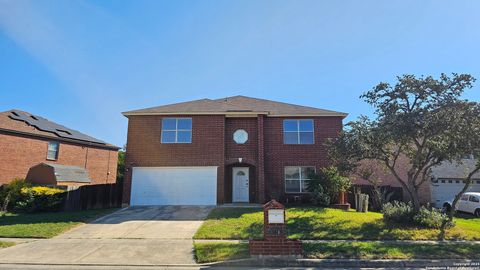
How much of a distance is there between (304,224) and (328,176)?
18.4ft

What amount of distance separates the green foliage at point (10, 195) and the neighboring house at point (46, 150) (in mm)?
2794

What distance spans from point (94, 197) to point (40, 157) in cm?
823

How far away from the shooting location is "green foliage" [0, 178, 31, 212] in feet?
55.4

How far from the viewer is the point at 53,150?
78.1ft

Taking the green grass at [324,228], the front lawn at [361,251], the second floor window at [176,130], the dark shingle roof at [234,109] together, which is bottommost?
the front lawn at [361,251]

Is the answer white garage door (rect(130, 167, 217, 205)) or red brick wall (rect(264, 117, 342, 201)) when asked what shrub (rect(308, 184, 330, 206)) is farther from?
white garage door (rect(130, 167, 217, 205))

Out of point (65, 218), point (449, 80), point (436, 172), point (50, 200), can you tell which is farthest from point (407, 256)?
point (436, 172)

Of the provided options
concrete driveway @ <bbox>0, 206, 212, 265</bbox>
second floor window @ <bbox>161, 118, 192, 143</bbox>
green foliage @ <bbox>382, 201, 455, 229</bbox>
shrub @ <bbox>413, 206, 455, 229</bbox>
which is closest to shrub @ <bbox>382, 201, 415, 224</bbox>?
green foliage @ <bbox>382, 201, 455, 229</bbox>

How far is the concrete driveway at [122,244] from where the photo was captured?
331 inches

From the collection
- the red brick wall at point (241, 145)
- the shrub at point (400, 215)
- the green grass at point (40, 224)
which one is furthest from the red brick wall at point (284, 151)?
the green grass at point (40, 224)

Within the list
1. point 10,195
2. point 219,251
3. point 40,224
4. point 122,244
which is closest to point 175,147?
point 40,224

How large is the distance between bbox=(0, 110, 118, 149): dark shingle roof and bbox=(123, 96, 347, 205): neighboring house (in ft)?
29.2

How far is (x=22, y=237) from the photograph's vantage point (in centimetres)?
1103

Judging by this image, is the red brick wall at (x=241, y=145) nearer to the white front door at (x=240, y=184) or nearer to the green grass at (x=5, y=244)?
the white front door at (x=240, y=184)
